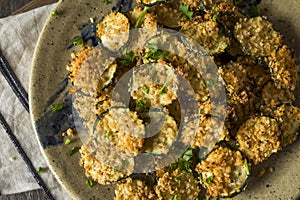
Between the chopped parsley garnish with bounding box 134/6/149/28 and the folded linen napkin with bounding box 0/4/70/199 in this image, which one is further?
the folded linen napkin with bounding box 0/4/70/199

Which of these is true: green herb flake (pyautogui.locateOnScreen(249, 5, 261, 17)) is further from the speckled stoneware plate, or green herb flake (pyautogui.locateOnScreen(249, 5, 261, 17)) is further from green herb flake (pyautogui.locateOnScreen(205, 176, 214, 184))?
green herb flake (pyautogui.locateOnScreen(205, 176, 214, 184))

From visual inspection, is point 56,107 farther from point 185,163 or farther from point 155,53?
point 185,163

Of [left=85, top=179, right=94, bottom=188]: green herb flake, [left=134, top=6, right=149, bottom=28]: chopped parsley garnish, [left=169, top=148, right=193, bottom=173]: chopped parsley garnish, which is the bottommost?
[left=85, top=179, right=94, bottom=188]: green herb flake

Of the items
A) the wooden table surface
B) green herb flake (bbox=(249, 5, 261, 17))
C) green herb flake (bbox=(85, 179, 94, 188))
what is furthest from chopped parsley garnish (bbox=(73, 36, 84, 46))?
green herb flake (bbox=(249, 5, 261, 17))

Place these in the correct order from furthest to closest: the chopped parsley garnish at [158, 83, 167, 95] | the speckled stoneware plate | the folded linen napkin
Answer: the folded linen napkin < the speckled stoneware plate < the chopped parsley garnish at [158, 83, 167, 95]

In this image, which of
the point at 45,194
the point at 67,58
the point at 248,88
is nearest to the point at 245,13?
the point at 248,88

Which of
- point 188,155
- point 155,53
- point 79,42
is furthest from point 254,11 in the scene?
point 79,42
